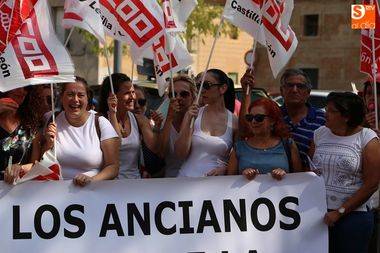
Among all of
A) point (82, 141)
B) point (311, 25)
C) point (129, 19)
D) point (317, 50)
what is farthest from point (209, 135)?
point (311, 25)

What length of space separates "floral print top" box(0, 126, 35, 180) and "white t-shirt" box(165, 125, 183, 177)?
102 cm

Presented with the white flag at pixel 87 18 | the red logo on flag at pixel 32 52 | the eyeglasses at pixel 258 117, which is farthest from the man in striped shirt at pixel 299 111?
the red logo on flag at pixel 32 52

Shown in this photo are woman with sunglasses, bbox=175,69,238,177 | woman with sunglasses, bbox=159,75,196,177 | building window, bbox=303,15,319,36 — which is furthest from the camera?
building window, bbox=303,15,319,36

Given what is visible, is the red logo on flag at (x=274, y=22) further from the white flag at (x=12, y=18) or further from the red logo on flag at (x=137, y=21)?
the white flag at (x=12, y=18)

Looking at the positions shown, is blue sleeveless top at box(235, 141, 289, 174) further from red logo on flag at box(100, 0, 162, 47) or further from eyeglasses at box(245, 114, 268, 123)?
red logo on flag at box(100, 0, 162, 47)

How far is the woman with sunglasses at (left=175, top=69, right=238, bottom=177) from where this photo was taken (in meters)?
6.75

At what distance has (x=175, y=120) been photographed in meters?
7.18

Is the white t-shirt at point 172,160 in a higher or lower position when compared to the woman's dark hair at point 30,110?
lower

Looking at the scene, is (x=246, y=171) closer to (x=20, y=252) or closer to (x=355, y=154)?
(x=355, y=154)

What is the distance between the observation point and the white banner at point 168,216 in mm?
6418

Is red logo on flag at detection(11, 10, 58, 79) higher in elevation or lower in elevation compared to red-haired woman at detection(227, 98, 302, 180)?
higher

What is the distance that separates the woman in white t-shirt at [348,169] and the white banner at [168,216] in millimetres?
89

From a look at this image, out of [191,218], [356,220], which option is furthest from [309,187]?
[191,218]

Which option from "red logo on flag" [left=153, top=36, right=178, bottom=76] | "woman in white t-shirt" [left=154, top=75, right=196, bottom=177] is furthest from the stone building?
"woman in white t-shirt" [left=154, top=75, right=196, bottom=177]
